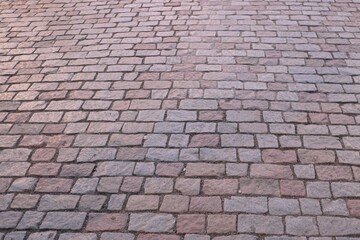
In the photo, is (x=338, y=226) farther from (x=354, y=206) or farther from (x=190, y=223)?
(x=190, y=223)

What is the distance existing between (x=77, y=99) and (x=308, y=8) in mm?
3835

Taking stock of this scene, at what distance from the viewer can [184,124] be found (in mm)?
4152

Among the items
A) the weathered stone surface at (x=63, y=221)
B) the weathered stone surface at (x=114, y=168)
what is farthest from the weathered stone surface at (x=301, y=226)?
the weathered stone surface at (x=63, y=221)

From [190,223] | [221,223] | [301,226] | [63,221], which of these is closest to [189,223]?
[190,223]

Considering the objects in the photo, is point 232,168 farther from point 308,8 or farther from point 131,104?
point 308,8

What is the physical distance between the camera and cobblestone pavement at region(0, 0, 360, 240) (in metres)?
3.22

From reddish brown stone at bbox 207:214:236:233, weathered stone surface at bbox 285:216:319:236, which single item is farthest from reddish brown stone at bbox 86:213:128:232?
weathered stone surface at bbox 285:216:319:236

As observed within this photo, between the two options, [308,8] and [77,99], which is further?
[308,8]

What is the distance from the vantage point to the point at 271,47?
17.8ft

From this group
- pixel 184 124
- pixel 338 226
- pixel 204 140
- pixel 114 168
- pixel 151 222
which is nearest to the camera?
pixel 338 226

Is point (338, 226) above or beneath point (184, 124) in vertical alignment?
beneath

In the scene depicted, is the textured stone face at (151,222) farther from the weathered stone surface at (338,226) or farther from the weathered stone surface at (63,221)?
the weathered stone surface at (338,226)

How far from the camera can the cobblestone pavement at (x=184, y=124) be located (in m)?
3.22

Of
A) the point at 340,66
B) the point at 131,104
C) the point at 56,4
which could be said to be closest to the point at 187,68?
the point at 131,104
